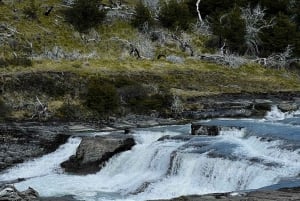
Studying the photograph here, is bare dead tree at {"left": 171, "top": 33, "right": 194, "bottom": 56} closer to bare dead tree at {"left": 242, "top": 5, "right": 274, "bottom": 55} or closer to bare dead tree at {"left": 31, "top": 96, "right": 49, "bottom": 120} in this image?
bare dead tree at {"left": 242, "top": 5, "right": 274, "bottom": 55}

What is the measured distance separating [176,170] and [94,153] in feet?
20.0

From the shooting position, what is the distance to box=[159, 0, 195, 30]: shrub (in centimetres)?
6700

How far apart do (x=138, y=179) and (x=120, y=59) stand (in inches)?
1138

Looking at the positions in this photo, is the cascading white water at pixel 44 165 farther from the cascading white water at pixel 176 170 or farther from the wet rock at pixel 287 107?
the wet rock at pixel 287 107

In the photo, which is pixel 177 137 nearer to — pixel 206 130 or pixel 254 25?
pixel 206 130

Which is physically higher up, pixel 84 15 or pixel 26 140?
pixel 84 15

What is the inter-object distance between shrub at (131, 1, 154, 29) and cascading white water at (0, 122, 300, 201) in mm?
32476

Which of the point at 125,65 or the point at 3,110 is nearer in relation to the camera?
the point at 3,110

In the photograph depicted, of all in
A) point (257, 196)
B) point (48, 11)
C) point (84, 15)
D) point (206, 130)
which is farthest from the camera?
point (48, 11)

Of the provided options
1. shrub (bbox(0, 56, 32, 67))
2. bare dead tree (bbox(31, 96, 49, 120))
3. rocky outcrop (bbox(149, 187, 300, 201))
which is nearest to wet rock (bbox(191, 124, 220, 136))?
bare dead tree (bbox(31, 96, 49, 120))

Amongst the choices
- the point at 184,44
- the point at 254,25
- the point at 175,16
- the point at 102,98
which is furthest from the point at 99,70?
the point at 254,25

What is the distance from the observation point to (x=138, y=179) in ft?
98.9

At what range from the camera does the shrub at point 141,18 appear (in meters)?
65.7

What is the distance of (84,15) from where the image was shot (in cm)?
6425
